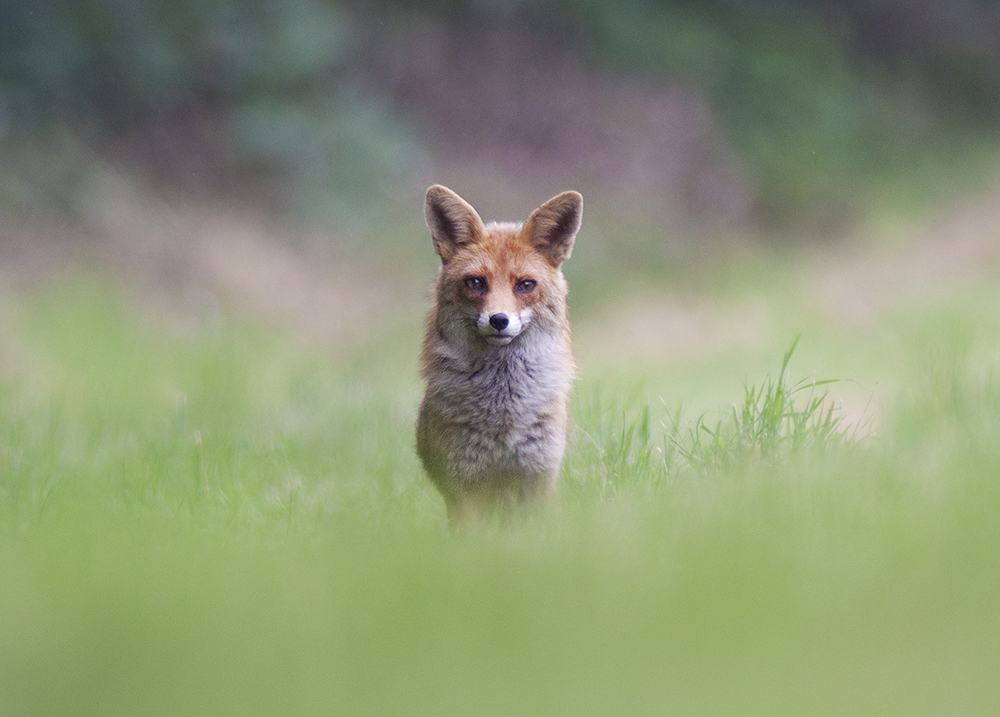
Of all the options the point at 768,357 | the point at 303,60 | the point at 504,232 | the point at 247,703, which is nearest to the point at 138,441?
the point at 504,232

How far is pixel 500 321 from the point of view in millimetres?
3713

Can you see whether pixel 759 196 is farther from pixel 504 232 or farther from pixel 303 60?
pixel 504 232

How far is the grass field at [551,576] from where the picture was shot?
4.87 ft

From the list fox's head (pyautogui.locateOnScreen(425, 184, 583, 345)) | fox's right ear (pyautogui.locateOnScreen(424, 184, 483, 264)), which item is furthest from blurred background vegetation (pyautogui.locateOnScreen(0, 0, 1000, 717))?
fox's right ear (pyautogui.locateOnScreen(424, 184, 483, 264))

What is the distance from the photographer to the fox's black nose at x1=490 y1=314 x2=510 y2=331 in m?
3.71

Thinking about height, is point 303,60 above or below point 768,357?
above

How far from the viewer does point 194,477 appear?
4180 mm

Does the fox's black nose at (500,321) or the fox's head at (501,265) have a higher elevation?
the fox's head at (501,265)

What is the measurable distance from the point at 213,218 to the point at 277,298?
1408 mm

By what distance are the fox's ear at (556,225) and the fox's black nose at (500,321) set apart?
56 cm

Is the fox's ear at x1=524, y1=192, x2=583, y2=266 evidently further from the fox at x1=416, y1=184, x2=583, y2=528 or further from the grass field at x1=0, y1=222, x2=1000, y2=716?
the grass field at x1=0, y1=222, x2=1000, y2=716

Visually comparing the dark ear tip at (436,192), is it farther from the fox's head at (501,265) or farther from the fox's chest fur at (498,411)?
the fox's chest fur at (498,411)

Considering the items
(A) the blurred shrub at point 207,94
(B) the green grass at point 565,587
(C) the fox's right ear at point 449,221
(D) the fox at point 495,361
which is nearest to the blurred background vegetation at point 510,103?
(A) the blurred shrub at point 207,94

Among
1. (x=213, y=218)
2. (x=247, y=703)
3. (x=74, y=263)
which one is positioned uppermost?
(x=213, y=218)
